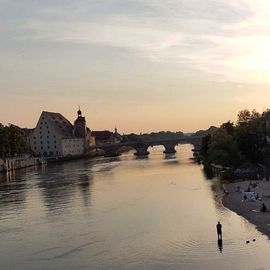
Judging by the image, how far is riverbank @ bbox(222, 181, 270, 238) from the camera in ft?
138

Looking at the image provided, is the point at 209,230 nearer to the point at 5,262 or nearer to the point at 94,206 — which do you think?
the point at 5,262

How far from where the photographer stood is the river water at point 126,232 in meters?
33.2

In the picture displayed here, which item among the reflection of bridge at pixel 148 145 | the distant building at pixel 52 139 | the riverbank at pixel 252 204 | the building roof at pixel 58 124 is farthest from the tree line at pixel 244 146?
the building roof at pixel 58 124

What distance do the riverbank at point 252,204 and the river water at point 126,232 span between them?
84 centimetres

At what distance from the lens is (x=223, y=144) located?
9106 cm

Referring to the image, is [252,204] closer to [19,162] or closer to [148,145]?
[19,162]

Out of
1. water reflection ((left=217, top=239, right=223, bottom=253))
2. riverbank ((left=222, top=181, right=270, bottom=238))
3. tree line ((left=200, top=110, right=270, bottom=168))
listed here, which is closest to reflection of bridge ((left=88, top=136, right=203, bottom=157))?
tree line ((left=200, top=110, right=270, bottom=168))

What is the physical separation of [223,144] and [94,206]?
129 ft

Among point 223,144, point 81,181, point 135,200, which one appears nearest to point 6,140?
point 81,181

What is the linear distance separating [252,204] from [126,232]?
15.2 metres

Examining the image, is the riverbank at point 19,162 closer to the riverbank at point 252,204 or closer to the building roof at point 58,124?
the building roof at point 58,124

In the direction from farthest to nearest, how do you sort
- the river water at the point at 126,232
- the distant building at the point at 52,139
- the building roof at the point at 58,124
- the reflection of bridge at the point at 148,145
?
1. the building roof at the point at 58,124
2. the reflection of bridge at the point at 148,145
3. the distant building at the point at 52,139
4. the river water at the point at 126,232

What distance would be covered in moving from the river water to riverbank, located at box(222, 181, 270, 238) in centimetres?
84

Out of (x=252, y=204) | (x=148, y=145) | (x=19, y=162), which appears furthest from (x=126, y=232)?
(x=148, y=145)
